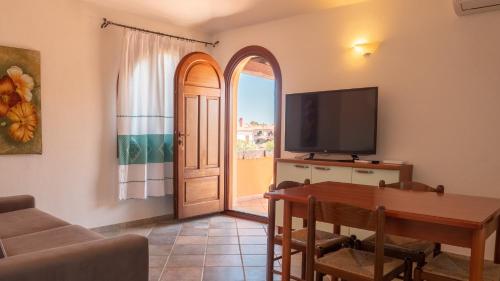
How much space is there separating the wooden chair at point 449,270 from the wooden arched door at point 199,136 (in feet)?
10.3

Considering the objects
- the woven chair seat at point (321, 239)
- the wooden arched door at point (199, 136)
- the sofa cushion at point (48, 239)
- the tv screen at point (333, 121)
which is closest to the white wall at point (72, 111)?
the wooden arched door at point (199, 136)

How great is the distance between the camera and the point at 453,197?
2215mm

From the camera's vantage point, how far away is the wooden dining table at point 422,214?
5.44 ft

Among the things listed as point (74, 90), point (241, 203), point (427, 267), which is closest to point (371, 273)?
point (427, 267)

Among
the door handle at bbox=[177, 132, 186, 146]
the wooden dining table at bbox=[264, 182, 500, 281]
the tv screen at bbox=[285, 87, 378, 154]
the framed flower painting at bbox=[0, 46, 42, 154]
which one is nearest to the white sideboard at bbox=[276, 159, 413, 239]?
the tv screen at bbox=[285, 87, 378, 154]

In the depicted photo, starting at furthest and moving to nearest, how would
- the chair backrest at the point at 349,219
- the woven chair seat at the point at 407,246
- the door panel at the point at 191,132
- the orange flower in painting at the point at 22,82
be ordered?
the door panel at the point at 191,132 → the orange flower in painting at the point at 22,82 → the woven chair seat at the point at 407,246 → the chair backrest at the point at 349,219

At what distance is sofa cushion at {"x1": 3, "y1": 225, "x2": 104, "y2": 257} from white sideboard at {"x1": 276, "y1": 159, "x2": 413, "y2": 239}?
221cm

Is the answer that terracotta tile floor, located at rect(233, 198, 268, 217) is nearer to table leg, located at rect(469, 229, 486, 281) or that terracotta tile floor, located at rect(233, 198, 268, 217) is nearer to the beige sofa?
the beige sofa

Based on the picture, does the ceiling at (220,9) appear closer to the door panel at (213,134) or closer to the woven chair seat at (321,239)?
the door panel at (213,134)

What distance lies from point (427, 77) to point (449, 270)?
2136mm

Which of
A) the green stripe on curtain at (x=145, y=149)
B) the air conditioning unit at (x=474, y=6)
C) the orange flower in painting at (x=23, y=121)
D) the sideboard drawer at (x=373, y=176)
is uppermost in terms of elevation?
the air conditioning unit at (x=474, y=6)

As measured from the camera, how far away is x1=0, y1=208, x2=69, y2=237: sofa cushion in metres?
2.52

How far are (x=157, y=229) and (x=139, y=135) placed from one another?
1.13 metres

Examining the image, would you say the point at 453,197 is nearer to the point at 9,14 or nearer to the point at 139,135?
the point at 139,135
